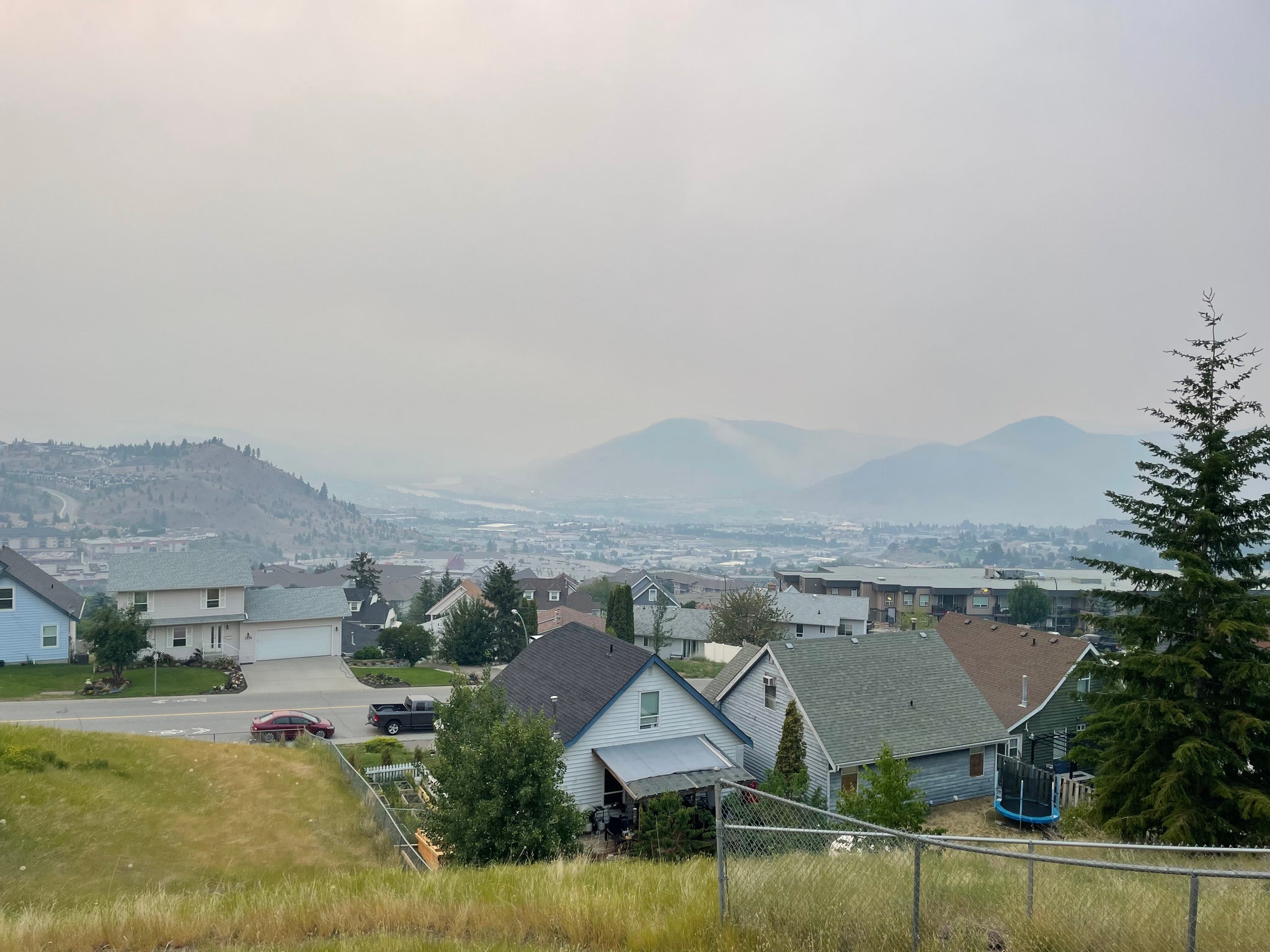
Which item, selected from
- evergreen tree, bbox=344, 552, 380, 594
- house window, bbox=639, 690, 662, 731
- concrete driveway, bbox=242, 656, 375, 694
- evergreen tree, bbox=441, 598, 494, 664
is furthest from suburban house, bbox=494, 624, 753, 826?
evergreen tree, bbox=344, 552, 380, 594

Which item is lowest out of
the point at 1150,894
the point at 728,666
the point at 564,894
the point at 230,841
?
the point at 230,841

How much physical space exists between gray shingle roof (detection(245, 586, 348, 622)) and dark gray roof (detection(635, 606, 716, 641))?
98.6 ft

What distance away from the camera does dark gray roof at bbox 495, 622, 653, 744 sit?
26359 millimetres

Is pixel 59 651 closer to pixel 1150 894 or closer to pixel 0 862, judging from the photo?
pixel 0 862

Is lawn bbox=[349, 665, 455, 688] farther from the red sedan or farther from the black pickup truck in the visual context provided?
the red sedan

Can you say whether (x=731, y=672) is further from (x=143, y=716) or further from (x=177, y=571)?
(x=177, y=571)

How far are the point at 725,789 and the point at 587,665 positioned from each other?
7091 mm

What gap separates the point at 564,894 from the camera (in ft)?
32.0

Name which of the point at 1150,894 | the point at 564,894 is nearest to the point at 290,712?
the point at 564,894

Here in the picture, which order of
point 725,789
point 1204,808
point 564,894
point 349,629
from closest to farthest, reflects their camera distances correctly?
point 564,894 → point 1204,808 → point 725,789 → point 349,629

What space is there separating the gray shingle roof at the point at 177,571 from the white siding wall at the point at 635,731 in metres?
35.2

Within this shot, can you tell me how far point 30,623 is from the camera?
47.2 metres

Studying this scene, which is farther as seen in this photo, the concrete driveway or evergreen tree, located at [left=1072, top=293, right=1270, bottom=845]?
the concrete driveway

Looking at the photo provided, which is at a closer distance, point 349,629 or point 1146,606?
point 1146,606
